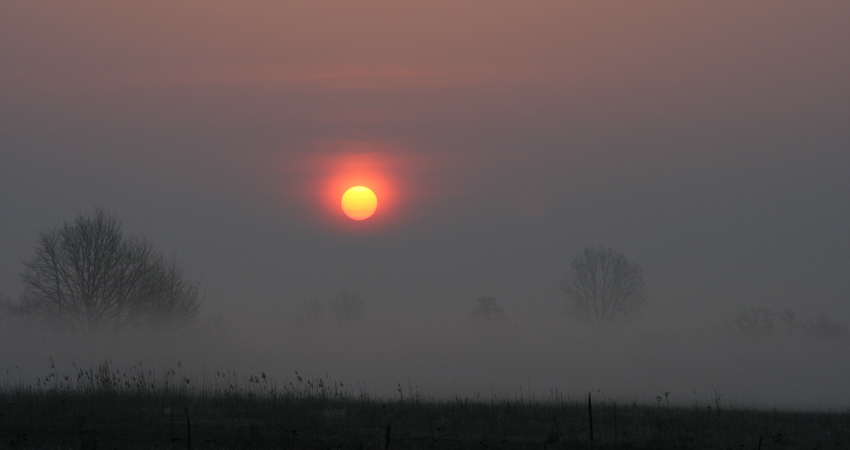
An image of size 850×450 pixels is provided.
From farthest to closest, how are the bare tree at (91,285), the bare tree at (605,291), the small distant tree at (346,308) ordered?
the small distant tree at (346,308)
the bare tree at (605,291)
the bare tree at (91,285)

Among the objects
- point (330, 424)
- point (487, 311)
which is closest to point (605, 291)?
point (487, 311)

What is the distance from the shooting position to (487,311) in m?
97.9

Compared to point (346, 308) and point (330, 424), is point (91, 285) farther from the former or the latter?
point (346, 308)

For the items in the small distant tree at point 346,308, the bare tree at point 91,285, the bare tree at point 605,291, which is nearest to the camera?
the bare tree at point 91,285

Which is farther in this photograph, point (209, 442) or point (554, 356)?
point (554, 356)

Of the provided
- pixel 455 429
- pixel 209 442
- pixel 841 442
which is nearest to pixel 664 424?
pixel 841 442

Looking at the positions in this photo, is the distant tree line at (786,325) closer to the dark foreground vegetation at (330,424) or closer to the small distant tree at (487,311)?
the small distant tree at (487,311)

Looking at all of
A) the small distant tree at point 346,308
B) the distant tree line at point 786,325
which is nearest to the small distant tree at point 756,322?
the distant tree line at point 786,325

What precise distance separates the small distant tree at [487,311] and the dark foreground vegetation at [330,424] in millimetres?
71014

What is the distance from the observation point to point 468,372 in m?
60.3

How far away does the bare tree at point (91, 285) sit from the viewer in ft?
139

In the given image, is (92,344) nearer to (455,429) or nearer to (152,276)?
(152,276)

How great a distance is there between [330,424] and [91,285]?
2783cm

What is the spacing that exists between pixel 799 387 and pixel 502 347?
3308 centimetres
